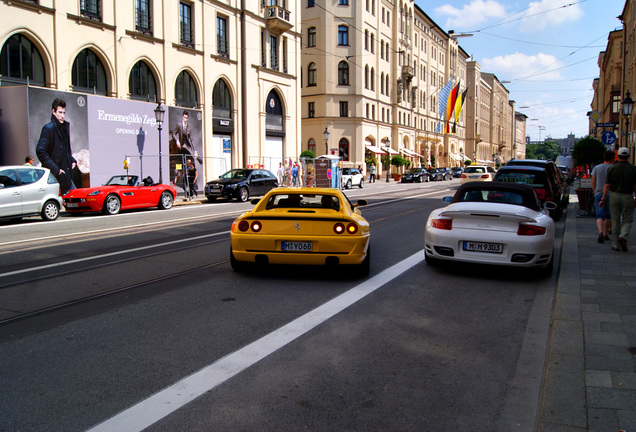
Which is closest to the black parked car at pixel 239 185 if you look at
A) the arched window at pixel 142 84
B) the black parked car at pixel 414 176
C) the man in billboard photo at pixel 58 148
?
the man in billboard photo at pixel 58 148

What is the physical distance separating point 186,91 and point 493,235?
1052 inches

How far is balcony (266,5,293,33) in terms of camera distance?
37062 millimetres

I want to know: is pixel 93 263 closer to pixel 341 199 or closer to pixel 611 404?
pixel 341 199

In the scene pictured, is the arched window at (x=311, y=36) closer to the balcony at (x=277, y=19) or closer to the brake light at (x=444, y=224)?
the balcony at (x=277, y=19)

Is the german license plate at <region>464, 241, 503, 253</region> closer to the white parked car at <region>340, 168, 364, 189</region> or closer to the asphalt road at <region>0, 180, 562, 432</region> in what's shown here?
the asphalt road at <region>0, 180, 562, 432</region>

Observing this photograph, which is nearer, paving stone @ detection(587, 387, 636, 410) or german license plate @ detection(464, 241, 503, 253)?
paving stone @ detection(587, 387, 636, 410)

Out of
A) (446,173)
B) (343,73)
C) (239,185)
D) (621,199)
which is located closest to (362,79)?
(343,73)

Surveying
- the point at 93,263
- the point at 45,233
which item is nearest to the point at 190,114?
the point at 45,233

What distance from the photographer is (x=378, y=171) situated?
6297 centimetres

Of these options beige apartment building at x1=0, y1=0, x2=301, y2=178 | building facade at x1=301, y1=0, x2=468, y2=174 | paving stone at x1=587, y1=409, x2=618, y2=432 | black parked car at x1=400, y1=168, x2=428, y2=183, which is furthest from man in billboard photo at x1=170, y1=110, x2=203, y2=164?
black parked car at x1=400, y1=168, x2=428, y2=183

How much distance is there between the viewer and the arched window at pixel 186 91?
3061 cm

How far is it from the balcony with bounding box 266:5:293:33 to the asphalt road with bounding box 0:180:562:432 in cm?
3151

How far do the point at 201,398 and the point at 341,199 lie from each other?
15.3 feet

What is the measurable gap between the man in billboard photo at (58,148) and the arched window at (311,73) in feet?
126
